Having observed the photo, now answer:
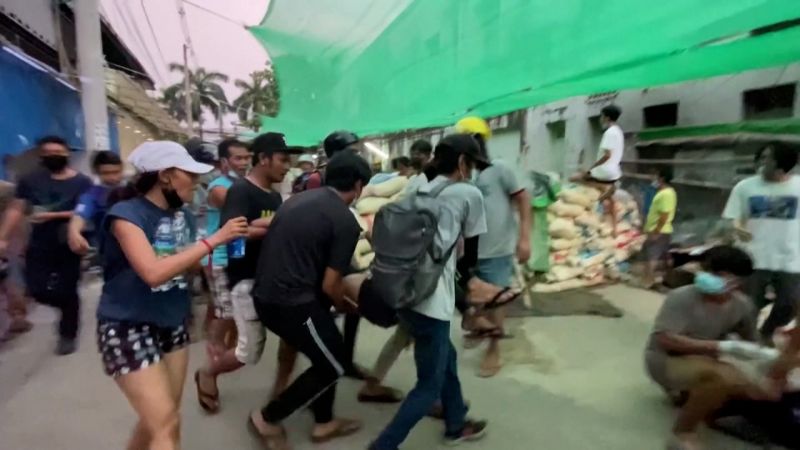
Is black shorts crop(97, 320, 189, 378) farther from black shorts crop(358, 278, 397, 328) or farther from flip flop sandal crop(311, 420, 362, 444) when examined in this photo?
flip flop sandal crop(311, 420, 362, 444)

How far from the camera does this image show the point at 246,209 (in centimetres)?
305

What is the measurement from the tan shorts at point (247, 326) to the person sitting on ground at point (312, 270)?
0.33m

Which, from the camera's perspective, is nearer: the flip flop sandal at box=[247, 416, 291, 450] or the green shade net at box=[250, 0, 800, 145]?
the green shade net at box=[250, 0, 800, 145]

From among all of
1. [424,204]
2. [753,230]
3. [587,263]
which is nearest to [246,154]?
[424,204]

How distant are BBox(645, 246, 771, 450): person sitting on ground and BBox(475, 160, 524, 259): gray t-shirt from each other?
1.12m

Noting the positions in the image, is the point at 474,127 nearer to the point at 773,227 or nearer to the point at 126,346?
the point at 773,227

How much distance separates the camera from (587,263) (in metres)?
6.43

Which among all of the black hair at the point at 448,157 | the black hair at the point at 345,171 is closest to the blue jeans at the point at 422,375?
the black hair at the point at 345,171

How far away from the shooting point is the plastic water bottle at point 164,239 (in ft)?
7.05

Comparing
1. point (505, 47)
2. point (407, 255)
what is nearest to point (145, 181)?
point (407, 255)

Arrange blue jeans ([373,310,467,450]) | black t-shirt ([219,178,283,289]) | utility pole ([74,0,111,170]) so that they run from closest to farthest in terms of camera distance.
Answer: blue jeans ([373,310,467,450]), black t-shirt ([219,178,283,289]), utility pole ([74,0,111,170])

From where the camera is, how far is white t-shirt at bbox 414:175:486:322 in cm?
261

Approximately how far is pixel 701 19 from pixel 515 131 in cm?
931

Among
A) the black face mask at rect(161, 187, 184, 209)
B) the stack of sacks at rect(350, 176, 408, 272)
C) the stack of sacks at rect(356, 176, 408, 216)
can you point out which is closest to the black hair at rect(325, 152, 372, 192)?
the black face mask at rect(161, 187, 184, 209)
